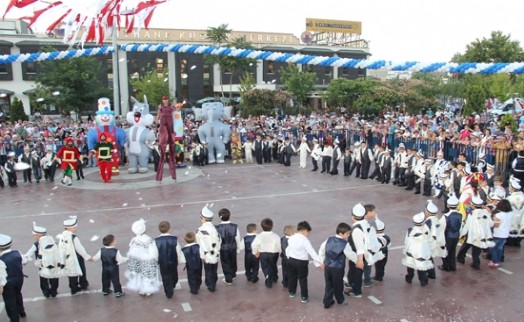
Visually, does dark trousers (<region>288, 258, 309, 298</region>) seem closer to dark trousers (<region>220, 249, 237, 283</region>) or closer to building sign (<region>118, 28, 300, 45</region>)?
dark trousers (<region>220, 249, 237, 283</region>)

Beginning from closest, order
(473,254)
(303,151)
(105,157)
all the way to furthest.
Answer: (473,254), (105,157), (303,151)

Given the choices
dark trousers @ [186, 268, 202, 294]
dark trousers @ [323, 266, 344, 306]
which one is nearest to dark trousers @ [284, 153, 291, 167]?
dark trousers @ [186, 268, 202, 294]

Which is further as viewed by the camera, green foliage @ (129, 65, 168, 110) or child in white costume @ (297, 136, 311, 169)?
green foliage @ (129, 65, 168, 110)

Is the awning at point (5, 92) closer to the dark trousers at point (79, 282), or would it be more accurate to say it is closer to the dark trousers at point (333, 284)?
the dark trousers at point (79, 282)

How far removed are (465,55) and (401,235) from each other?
36.9 meters

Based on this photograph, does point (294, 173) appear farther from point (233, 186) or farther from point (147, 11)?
point (147, 11)

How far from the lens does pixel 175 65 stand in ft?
168

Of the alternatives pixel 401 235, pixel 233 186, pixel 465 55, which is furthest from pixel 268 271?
pixel 465 55

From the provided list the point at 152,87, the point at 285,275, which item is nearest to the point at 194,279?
the point at 285,275

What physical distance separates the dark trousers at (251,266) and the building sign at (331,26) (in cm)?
5611

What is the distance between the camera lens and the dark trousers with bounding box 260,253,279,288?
8.13m

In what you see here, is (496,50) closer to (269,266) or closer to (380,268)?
(380,268)

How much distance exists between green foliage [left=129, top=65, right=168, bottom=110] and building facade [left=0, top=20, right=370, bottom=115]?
93 centimetres

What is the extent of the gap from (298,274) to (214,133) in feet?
46.4
